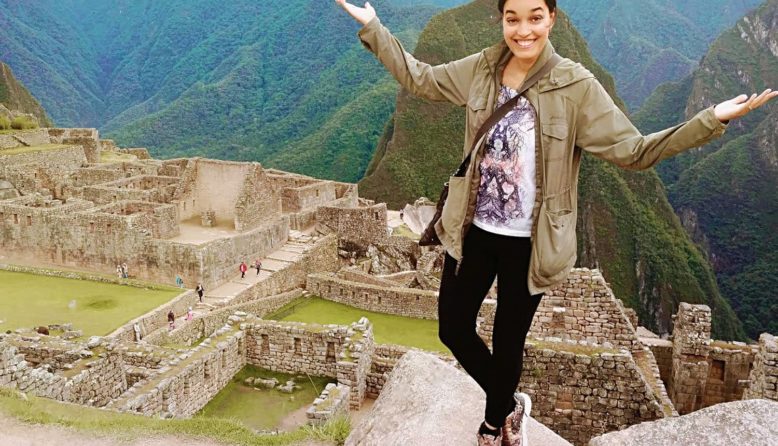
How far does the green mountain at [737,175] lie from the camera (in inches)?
3029

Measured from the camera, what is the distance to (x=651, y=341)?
9.30 metres

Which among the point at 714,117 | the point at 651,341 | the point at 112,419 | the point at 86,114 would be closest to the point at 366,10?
the point at 714,117

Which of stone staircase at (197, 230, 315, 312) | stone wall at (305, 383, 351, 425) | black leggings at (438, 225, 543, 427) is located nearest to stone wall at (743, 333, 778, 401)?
black leggings at (438, 225, 543, 427)

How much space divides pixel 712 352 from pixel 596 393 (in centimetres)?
298

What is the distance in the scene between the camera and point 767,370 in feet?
20.6

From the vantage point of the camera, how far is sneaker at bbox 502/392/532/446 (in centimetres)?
381

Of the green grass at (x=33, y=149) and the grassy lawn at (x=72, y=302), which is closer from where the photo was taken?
the grassy lawn at (x=72, y=302)

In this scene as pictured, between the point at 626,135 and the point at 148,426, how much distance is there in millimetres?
4569

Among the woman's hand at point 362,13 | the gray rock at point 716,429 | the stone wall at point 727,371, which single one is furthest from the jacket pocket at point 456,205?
the stone wall at point 727,371

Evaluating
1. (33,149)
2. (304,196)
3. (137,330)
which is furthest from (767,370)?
(33,149)

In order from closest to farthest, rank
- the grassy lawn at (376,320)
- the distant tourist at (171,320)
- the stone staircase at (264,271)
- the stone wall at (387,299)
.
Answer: the grassy lawn at (376,320) → the distant tourist at (171,320) → the stone wall at (387,299) → the stone staircase at (264,271)

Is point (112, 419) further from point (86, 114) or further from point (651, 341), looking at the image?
point (86, 114)

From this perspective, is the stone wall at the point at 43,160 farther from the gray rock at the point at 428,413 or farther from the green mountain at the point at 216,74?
the green mountain at the point at 216,74

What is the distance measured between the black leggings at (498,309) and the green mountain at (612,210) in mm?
64315
